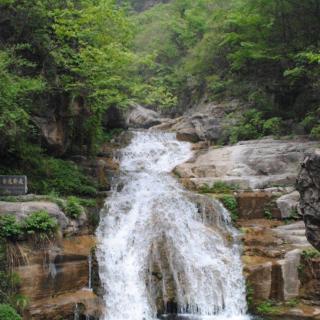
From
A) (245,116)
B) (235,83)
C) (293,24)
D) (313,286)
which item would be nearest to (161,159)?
(245,116)

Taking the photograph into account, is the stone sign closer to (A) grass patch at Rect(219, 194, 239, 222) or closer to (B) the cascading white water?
(B) the cascading white water

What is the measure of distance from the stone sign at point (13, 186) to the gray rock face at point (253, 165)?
6842 millimetres

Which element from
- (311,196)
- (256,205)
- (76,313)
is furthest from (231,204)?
(76,313)

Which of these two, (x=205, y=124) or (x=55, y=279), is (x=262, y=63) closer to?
(x=205, y=124)

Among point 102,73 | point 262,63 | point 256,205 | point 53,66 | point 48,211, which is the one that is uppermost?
point 262,63

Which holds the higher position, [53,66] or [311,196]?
[53,66]

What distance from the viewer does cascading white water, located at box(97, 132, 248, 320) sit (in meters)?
12.1

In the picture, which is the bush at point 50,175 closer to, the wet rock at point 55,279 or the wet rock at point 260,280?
the wet rock at point 55,279

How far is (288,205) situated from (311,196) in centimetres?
515

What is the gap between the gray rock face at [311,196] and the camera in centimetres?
993

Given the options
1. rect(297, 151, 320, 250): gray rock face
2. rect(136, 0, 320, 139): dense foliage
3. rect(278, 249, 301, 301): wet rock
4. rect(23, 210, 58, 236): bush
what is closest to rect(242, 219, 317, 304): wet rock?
rect(278, 249, 301, 301): wet rock

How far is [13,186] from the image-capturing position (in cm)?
1235

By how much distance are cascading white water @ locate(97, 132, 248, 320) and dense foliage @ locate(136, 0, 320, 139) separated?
→ 656 cm

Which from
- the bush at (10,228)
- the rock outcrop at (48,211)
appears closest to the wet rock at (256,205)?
the rock outcrop at (48,211)
